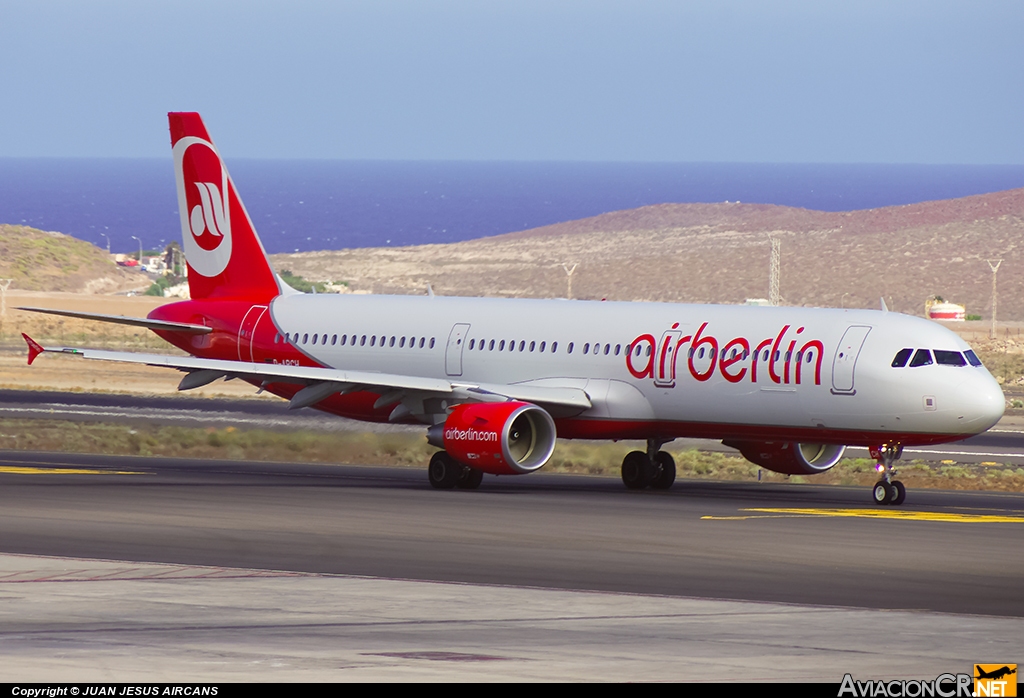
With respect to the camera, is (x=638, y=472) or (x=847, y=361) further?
(x=638, y=472)

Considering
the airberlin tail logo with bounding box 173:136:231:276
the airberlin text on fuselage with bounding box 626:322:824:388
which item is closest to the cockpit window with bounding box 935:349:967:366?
the airberlin text on fuselage with bounding box 626:322:824:388

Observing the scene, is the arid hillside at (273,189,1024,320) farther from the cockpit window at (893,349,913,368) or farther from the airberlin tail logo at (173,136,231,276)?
the cockpit window at (893,349,913,368)

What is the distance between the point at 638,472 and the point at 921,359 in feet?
23.1

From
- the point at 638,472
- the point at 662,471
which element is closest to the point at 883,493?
the point at 662,471

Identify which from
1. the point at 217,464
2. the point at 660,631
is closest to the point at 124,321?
the point at 217,464

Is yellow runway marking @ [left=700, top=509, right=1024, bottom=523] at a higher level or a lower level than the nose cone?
lower

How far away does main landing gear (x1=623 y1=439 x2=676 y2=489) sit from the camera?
37.8 meters

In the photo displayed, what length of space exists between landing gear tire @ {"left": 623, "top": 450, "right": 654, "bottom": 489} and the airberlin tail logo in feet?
39.2

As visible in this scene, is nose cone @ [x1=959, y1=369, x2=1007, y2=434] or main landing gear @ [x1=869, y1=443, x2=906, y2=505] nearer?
nose cone @ [x1=959, y1=369, x2=1007, y2=434]

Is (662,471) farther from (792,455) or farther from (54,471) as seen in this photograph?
(54,471)

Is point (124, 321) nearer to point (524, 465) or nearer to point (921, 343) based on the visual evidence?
point (524, 465)

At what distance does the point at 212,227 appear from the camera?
44031 millimetres

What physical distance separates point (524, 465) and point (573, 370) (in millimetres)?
3019

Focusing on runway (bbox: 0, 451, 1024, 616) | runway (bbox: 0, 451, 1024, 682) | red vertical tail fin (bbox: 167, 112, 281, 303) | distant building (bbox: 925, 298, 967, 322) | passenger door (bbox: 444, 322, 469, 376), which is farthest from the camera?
distant building (bbox: 925, 298, 967, 322)
